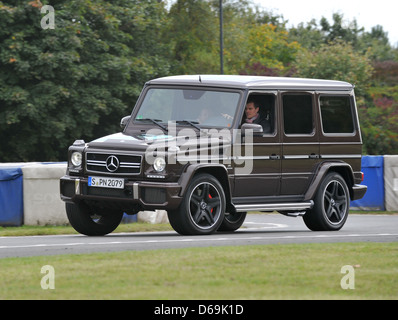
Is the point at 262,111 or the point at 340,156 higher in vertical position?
the point at 262,111

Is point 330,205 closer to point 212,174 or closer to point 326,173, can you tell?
point 326,173

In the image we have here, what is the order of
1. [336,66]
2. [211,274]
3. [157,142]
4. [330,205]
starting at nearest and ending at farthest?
[211,274], [157,142], [330,205], [336,66]

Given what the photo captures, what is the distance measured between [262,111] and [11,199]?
592 cm

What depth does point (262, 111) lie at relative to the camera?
14383 millimetres

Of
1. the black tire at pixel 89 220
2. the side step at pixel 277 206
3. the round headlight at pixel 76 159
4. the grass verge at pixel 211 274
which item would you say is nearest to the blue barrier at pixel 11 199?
the black tire at pixel 89 220

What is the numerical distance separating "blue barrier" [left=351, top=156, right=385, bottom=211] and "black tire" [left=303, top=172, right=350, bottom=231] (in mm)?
9502

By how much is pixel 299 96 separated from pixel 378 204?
35.7 ft

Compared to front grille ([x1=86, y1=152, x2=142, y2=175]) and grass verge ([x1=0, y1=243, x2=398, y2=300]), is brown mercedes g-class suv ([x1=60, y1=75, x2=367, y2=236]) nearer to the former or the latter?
front grille ([x1=86, y1=152, x2=142, y2=175])

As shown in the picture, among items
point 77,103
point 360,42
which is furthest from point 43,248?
point 360,42

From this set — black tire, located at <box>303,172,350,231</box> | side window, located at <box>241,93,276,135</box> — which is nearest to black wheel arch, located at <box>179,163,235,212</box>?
side window, located at <box>241,93,276,135</box>

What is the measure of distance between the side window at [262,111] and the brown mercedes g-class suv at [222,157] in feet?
0.05

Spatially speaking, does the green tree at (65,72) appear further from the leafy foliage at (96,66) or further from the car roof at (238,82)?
the car roof at (238,82)

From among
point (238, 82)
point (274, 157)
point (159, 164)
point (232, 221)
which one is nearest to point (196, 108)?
point (238, 82)
